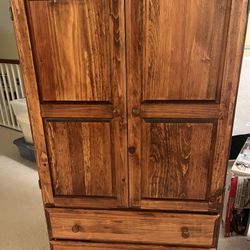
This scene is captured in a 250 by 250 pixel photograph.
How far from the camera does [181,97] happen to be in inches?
39.9

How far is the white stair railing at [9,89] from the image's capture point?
3.26m

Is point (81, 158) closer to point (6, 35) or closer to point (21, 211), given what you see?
point (21, 211)

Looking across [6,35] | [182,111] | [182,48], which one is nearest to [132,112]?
[182,111]

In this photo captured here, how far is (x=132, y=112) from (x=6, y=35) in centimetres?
356

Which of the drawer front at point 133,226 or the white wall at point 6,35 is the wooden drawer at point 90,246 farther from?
the white wall at point 6,35

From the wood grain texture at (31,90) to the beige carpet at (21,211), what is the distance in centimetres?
70

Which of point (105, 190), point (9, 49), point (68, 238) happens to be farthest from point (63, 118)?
point (9, 49)

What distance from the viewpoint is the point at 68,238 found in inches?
53.0

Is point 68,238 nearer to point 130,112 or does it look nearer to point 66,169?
point 66,169

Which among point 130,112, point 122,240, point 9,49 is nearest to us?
point 130,112

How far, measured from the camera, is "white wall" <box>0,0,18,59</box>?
3.72 meters

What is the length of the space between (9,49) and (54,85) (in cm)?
335

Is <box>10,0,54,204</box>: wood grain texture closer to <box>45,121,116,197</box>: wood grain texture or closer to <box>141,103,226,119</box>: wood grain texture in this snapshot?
<box>45,121,116,197</box>: wood grain texture

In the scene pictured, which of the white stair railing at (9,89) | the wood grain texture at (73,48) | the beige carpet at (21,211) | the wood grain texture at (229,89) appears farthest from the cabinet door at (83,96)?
the white stair railing at (9,89)
